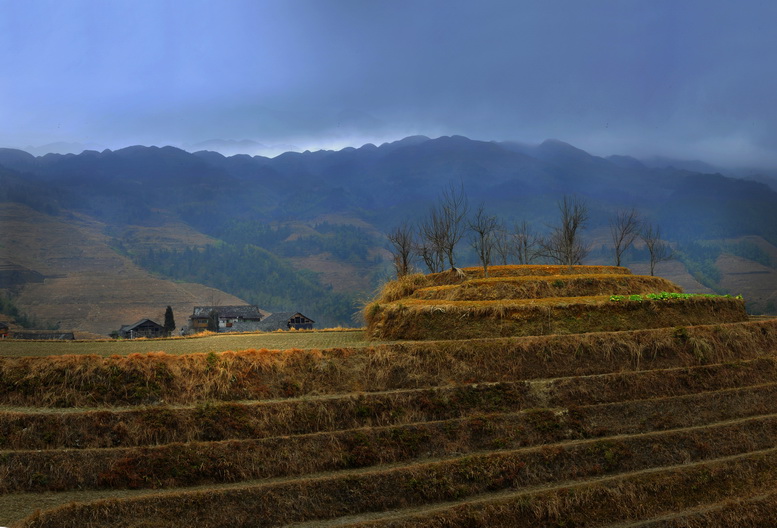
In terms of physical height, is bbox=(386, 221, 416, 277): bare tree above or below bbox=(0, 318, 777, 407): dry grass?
above

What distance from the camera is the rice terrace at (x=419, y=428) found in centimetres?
1150

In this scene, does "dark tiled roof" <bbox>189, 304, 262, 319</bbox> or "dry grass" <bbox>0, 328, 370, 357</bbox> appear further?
"dark tiled roof" <bbox>189, 304, 262, 319</bbox>

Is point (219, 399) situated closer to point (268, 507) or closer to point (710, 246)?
point (268, 507)

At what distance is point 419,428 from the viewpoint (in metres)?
13.6

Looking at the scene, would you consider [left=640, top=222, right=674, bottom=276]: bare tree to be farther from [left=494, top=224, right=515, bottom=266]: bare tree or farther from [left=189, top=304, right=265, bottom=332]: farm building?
[left=189, top=304, right=265, bottom=332]: farm building

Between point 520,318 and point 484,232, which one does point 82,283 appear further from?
point 520,318

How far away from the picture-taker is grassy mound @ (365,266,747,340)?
59.6 ft

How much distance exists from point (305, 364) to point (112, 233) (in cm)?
14862

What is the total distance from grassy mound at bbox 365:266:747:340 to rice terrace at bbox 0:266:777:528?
0.29ft

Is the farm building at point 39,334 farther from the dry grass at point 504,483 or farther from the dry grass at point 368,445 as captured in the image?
the dry grass at point 504,483

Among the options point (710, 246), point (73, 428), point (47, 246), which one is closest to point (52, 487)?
point (73, 428)

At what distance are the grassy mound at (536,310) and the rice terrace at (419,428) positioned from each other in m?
0.09

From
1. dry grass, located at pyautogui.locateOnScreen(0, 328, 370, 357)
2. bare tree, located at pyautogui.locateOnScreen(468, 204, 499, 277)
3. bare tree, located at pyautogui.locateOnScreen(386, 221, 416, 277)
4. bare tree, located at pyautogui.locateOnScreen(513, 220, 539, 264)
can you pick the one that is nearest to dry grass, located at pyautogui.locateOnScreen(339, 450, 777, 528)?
dry grass, located at pyautogui.locateOnScreen(0, 328, 370, 357)

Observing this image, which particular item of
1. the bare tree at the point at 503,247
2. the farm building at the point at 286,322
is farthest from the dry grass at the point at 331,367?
the farm building at the point at 286,322
